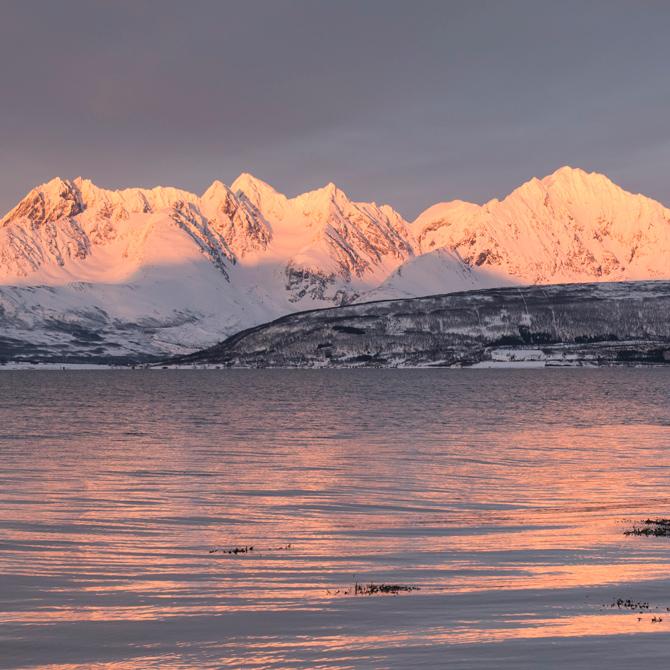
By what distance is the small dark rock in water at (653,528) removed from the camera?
4634cm

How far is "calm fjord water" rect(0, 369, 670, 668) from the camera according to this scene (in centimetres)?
2867

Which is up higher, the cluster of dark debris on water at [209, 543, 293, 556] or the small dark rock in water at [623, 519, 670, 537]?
the cluster of dark debris on water at [209, 543, 293, 556]

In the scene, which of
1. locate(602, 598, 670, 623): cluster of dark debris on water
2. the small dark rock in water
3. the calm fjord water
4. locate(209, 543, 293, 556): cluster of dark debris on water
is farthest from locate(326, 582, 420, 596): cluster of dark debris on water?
the small dark rock in water

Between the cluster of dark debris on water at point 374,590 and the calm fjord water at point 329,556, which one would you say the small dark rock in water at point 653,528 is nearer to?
the calm fjord water at point 329,556

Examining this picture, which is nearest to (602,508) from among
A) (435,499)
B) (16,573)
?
(435,499)

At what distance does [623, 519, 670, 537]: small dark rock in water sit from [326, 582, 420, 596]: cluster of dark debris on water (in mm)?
14125

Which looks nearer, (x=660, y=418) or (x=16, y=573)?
(x=16, y=573)

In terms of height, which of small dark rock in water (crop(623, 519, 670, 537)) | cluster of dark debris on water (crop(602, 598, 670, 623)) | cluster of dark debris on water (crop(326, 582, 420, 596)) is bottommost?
cluster of dark debris on water (crop(602, 598, 670, 623))

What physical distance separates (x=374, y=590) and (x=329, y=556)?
6.76 meters

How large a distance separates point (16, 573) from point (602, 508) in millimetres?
27898

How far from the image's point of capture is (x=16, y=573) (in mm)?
37531

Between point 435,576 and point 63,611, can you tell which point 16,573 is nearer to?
point 63,611

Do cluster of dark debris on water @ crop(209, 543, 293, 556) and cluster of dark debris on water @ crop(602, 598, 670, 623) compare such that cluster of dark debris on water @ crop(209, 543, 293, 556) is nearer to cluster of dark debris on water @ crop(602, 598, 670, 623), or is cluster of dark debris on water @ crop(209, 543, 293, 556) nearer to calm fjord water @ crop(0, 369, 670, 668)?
calm fjord water @ crop(0, 369, 670, 668)

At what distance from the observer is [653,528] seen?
47750 mm
